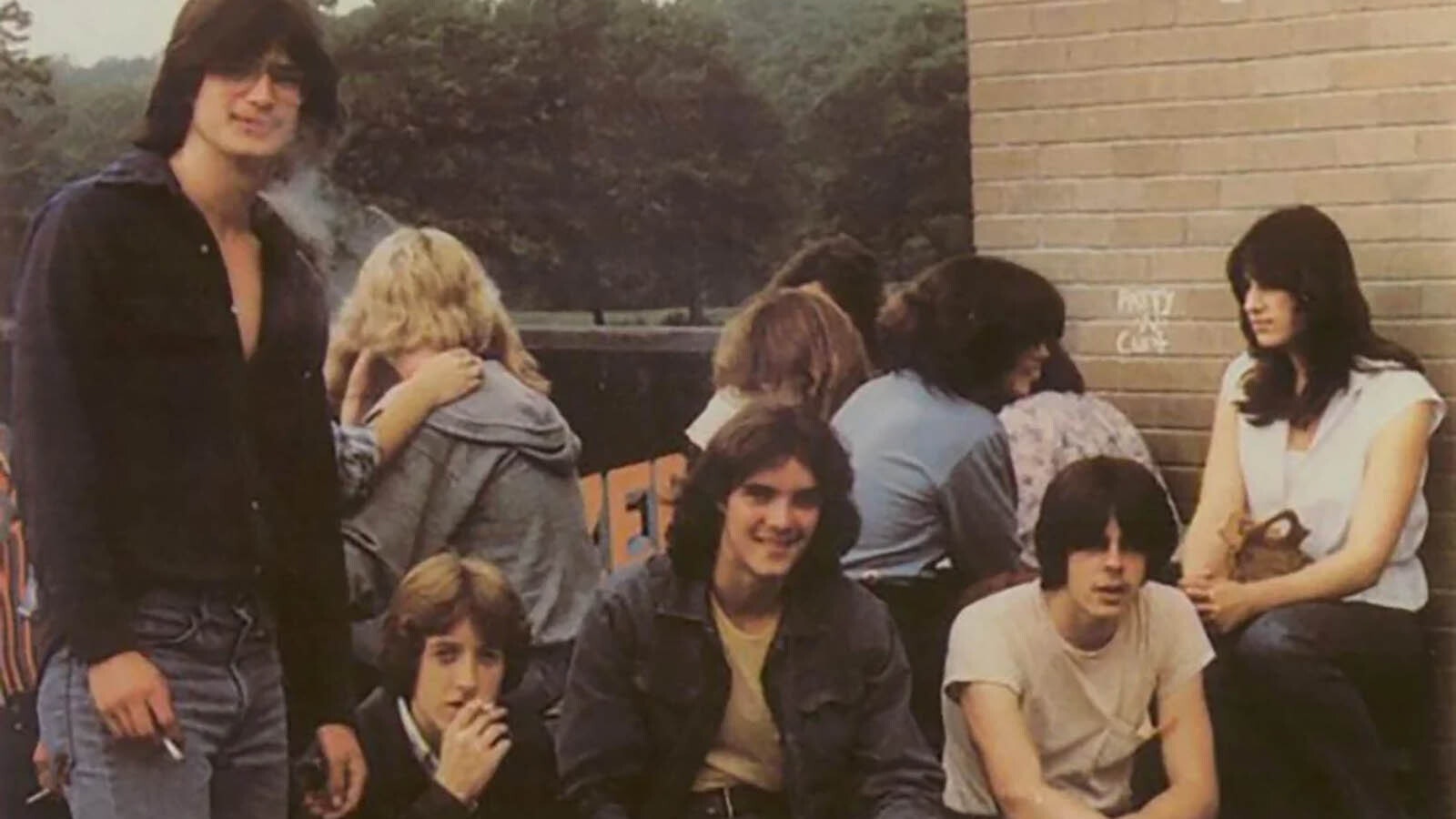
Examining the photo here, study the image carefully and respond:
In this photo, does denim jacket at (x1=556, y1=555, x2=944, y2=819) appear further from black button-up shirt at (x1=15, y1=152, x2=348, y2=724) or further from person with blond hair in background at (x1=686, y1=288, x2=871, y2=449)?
black button-up shirt at (x1=15, y1=152, x2=348, y2=724)

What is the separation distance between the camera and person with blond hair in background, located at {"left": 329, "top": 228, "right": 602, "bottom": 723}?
2.25 metres

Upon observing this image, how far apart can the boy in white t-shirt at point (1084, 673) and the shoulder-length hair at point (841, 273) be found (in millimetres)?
296

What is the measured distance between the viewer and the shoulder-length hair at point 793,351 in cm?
236

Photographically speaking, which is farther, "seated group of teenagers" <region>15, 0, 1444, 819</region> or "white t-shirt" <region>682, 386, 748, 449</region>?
"white t-shirt" <region>682, 386, 748, 449</region>

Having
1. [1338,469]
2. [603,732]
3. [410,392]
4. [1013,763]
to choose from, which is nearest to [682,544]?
Answer: [603,732]

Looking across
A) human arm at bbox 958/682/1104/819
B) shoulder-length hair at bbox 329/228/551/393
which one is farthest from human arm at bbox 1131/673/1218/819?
shoulder-length hair at bbox 329/228/551/393

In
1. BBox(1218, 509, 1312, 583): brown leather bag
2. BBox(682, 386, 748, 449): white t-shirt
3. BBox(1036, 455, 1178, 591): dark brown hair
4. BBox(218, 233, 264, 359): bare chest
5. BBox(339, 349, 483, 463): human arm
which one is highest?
BBox(218, 233, 264, 359): bare chest

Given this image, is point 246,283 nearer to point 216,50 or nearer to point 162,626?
point 216,50

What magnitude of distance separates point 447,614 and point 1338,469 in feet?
3.33

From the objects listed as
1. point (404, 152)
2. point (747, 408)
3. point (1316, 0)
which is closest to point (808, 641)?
point (747, 408)

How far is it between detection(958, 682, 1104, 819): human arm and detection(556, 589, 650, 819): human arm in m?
0.38

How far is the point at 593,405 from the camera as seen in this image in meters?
2.34

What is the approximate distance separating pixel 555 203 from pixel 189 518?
55 cm

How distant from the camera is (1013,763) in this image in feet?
7.65
